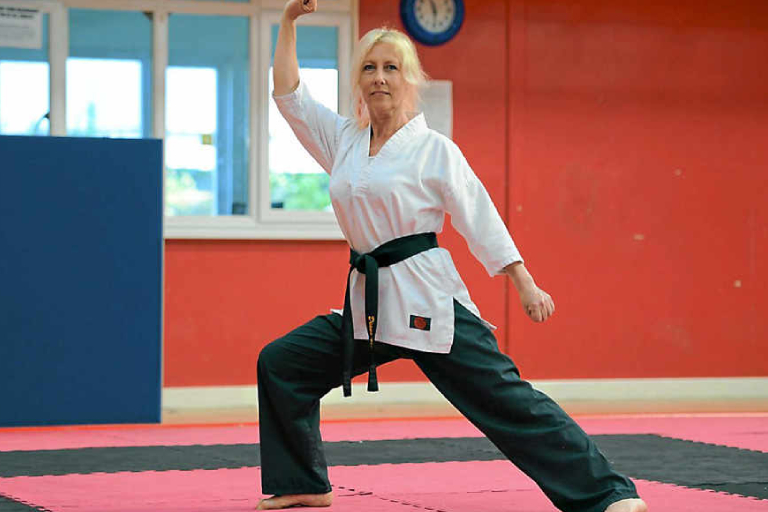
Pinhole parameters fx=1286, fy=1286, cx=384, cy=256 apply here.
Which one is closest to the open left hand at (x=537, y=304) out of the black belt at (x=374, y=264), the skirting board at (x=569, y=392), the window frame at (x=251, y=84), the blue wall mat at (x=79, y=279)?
the black belt at (x=374, y=264)

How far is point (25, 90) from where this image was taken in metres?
6.47

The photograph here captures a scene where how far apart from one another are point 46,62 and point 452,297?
4.10 metres

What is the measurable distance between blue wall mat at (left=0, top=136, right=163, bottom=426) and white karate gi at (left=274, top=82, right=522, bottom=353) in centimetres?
237

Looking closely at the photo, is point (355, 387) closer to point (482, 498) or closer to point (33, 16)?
point (33, 16)

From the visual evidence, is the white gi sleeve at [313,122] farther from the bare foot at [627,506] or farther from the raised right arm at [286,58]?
the bare foot at [627,506]

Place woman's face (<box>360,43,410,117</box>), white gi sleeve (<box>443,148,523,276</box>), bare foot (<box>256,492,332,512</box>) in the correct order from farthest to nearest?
bare foot (<box>256,492,332,512</box>)
woman's face (<box>360,43,410,117</box>)
white gi sleeve (<box>443,148,523,276</box>)

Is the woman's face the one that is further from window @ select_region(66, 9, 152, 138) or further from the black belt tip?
window @ select_region(66, 9, 152, 138)

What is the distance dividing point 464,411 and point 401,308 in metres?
0.28

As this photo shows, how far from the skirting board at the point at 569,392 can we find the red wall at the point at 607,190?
0.21 ft

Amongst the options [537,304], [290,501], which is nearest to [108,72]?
[290,501]

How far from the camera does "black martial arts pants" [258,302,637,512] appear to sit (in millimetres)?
2836

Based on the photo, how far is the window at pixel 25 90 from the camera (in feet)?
21.1

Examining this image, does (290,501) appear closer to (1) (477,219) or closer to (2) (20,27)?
(1) (477,219)

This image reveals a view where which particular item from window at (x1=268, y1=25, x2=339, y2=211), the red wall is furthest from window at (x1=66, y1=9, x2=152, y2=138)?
the red wall
